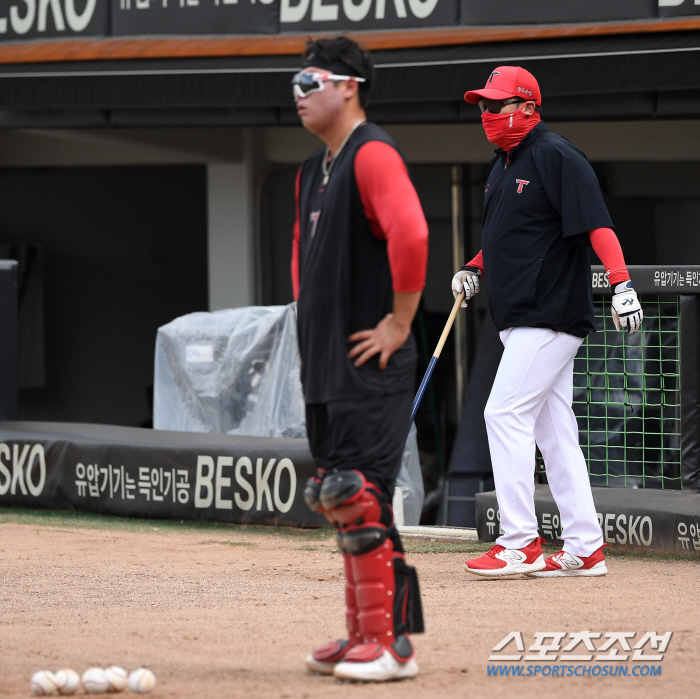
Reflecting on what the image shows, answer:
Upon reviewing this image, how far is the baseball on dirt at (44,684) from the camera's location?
287 cm

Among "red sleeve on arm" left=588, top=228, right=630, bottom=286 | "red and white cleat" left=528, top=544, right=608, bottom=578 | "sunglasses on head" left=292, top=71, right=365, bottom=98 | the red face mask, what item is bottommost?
"red and white cleat" left=528, top=544, right=608, bottom=578

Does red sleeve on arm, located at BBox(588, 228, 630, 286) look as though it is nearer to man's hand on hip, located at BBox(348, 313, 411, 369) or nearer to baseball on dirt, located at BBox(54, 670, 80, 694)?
man's hand on hip, located at BBox(348, 313, 411, 369)

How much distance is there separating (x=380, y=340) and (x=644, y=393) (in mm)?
3485

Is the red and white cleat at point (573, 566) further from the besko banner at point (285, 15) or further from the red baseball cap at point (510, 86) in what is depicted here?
the besko banner at point (285, 15)

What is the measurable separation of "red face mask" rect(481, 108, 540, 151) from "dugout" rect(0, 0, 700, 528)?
259 centimetres

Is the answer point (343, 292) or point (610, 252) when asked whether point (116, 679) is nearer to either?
point (343, 292)

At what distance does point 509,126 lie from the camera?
471 centimetres

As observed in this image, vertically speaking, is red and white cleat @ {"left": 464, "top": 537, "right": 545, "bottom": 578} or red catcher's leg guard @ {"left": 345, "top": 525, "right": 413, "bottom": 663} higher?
red catcher's leg guard @ {"left": 345, "top": 525, "right": 413, "bottom": 663}

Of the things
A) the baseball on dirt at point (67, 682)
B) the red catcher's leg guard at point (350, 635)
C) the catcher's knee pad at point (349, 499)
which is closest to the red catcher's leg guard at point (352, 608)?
the red catcher's leg guard at point (350, 635)

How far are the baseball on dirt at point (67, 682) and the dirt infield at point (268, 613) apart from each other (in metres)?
0.13

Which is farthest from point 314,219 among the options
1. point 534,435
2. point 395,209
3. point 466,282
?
point 466,282

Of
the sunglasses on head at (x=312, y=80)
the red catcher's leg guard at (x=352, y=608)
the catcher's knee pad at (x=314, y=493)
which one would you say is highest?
the sunglasses on head at (x=312, y=80)

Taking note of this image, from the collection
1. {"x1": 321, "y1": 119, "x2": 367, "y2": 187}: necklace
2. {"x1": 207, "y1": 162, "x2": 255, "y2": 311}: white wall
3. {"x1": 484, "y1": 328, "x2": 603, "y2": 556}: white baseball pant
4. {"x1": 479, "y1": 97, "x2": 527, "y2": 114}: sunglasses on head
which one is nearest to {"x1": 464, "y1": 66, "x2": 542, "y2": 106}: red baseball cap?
{"x1": 479, "y1": 97, "x2": 527, "y2": 114}: sunglasses on head

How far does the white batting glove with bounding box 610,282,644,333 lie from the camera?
14.4ft
